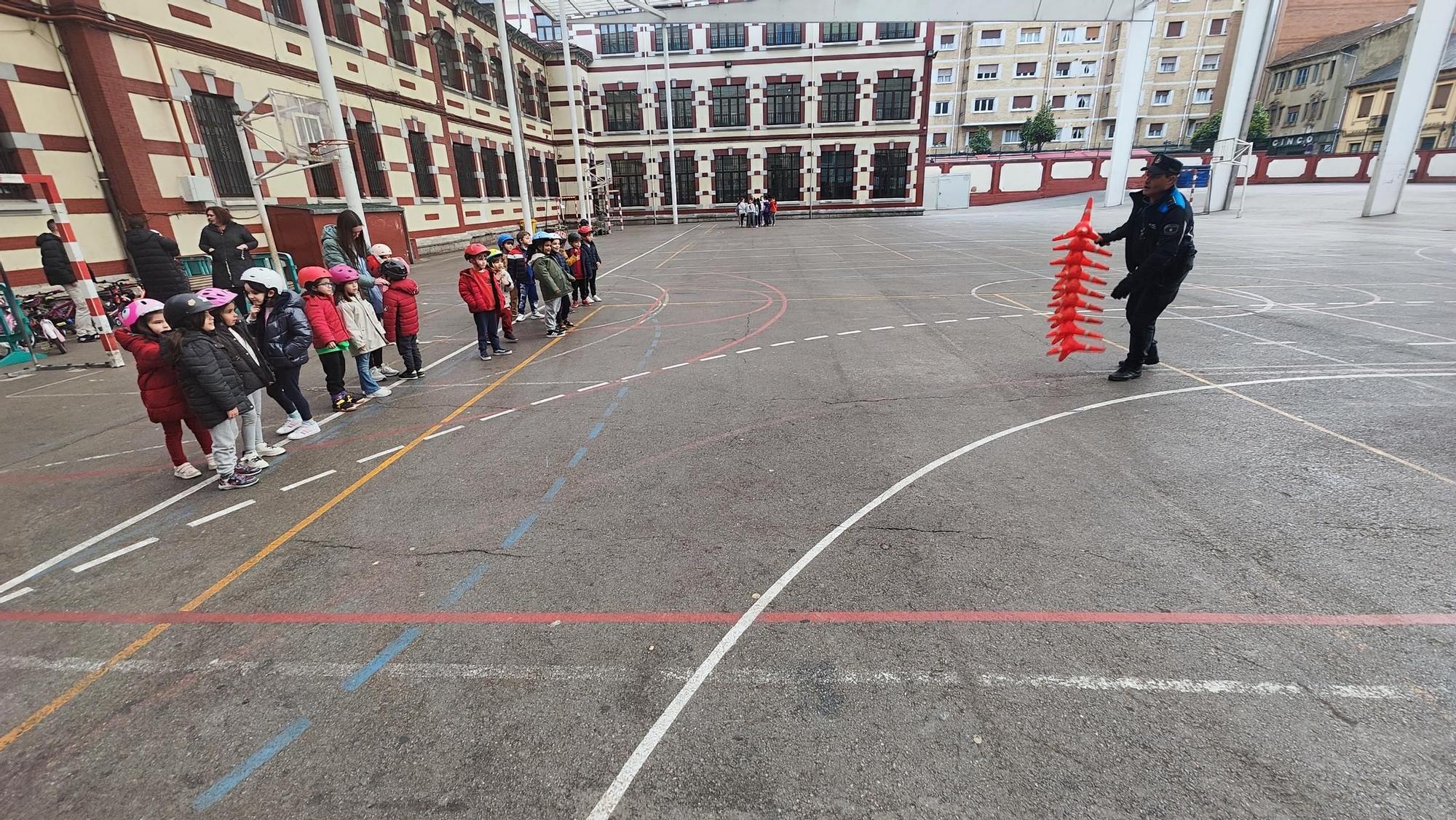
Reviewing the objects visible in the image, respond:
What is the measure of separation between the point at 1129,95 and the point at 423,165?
35065 mm

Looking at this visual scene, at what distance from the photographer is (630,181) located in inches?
1775

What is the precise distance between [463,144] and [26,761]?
29376mm

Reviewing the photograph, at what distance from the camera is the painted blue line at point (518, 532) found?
4379 mm

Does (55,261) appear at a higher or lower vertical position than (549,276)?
higher

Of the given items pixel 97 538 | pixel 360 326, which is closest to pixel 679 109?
pixel 360 326

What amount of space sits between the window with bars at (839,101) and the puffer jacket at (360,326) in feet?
136

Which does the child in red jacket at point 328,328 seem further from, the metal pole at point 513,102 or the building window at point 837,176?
the building window at point 837,176

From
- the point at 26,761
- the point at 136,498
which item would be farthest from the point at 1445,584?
the point at 136,498

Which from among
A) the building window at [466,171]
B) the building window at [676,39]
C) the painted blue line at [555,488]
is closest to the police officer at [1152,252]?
the painted blue line at [555,488]

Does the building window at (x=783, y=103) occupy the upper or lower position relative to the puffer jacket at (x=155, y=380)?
upper

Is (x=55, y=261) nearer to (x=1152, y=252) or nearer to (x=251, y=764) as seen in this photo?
(x=251, y=764)

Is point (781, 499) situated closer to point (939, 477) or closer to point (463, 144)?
point (939, 477)

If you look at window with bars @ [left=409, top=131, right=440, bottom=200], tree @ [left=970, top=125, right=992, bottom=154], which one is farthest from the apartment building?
window with bars @ [left=409, top=131, right=440, bottom=200]

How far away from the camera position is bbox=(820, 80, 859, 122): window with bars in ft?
139
